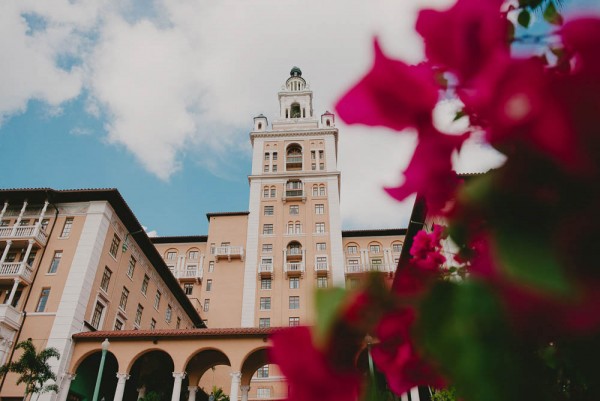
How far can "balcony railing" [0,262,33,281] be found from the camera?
1911 cm

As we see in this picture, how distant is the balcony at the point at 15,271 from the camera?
1909cm

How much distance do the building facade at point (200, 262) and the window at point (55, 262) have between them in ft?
0.21

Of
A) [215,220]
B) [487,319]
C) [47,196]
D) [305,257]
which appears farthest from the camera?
[215,220]

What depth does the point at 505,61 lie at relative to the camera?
479mm

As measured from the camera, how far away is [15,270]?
19375 millimetres

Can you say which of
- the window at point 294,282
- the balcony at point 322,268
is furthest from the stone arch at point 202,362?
the balcony at point 322,268

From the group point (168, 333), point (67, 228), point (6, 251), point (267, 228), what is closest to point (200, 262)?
point (267, 228)

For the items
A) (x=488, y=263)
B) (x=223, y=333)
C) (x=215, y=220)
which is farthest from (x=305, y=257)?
(x=488, y=263)

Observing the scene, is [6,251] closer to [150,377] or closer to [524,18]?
[150,377]

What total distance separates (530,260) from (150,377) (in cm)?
2668

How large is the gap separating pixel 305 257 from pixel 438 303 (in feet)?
134

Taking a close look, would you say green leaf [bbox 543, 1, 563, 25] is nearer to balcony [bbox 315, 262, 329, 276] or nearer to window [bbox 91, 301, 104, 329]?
window [bbox 91, 301, 104, 329]

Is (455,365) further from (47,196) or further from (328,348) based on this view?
(47,196)

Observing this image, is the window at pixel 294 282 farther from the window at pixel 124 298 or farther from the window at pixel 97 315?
the window at pixel 97 315
